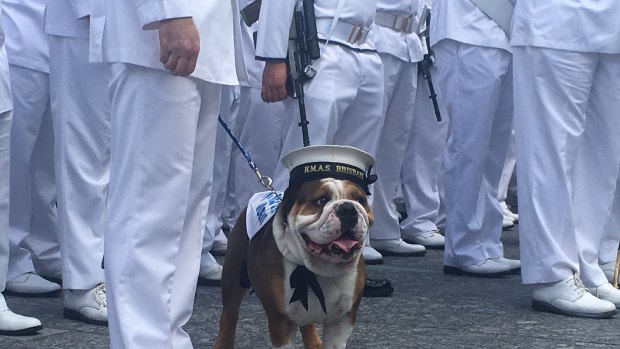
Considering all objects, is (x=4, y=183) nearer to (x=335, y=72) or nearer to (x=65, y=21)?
(x=65, y=21)

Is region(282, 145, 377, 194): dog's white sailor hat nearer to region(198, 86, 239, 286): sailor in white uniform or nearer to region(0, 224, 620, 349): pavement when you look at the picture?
region(0, 224, 620, 349): pavement

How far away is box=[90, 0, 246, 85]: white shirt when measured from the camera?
385 cm

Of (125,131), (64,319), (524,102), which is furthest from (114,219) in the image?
(524,102)

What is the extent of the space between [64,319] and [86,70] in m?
1.02

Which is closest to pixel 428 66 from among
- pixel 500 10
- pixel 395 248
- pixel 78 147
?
pixel 395 248

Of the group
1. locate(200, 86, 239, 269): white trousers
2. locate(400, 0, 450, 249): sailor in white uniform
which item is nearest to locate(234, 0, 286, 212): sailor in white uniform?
locate(200, 86, 239, 269): white trousers

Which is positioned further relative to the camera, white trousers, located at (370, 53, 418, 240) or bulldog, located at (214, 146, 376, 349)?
white trousers, located at (370, 53, 418, 240)

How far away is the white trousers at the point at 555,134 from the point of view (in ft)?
18.8

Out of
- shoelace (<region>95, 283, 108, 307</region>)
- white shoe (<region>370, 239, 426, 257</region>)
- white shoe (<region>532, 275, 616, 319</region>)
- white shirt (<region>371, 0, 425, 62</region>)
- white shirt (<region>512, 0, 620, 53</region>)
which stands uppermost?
white shirt (<region>512, 0, 620, 53</region>)

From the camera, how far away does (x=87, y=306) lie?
5.30 m

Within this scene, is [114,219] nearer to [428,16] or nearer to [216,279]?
[216,279]

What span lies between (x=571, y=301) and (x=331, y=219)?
2.04 m

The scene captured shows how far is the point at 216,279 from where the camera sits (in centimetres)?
644

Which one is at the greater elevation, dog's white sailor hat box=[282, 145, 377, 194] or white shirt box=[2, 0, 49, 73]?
white shirt box=[2, 0, 49, 73]
